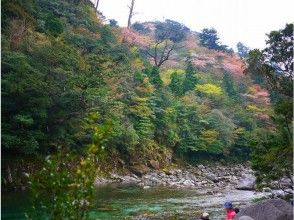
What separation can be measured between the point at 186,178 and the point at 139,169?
282cm

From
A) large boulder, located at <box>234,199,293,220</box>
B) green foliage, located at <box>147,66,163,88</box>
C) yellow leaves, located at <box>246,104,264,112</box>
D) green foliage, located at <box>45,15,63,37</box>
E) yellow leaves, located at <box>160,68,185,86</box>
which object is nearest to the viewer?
large boulder, located at <box>234,199,293,220</box>

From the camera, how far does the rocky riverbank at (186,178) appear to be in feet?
71.7

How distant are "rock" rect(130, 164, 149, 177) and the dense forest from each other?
460mm

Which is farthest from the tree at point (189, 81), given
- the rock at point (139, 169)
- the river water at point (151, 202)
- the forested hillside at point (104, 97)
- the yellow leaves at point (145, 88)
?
the river water at point (151, 202)

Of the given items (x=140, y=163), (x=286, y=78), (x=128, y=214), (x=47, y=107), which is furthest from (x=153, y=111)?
(x=286, y=78)

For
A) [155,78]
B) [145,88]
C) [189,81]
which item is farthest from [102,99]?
[189,81]

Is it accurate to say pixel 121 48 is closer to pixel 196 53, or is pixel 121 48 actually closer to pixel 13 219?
pixel 13 219

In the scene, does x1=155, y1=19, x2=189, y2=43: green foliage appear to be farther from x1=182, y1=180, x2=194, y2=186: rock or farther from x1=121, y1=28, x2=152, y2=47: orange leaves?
x1=182, y1=180, x2=194, y2=186: rock

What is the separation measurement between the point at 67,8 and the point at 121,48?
13.8 feet

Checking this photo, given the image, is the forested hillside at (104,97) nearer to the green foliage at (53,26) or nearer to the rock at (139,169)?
the green foliage at (53,26)

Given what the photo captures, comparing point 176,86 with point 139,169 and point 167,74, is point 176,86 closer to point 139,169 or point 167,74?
point 167,74

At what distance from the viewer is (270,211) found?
939 centimetres

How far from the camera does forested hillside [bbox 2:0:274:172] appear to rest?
1562 cm

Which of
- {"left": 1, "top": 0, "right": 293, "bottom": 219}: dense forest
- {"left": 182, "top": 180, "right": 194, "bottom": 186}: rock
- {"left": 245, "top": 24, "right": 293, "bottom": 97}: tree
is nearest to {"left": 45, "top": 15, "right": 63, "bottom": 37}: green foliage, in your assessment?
{"left": 1, "top": 0, "right": 293, "bottom": 219}: dense forest
